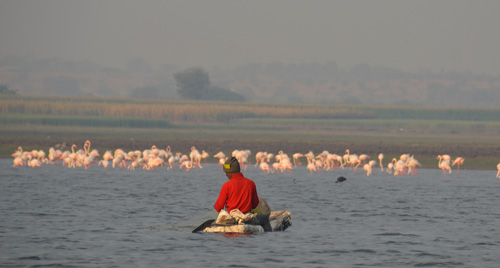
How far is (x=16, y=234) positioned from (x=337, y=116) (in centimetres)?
11183

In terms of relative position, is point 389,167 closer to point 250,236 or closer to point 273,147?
point 273,147

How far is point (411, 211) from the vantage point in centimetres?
3203

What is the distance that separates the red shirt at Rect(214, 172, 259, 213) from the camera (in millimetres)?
23516

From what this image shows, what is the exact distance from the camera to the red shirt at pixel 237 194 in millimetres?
23516

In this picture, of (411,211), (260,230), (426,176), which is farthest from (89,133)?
(260,230)

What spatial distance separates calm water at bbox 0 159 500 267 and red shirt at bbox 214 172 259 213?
836mm

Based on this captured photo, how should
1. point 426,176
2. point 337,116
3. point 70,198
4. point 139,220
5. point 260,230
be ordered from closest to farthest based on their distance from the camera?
point 260,230
point 139,220
point 70,198
point 426,176
point 337,116

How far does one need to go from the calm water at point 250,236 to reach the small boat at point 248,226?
21cm

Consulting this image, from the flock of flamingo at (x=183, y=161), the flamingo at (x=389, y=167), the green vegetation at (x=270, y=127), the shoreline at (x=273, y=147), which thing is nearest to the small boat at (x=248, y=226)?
the flock of flamingo at (x=183, y=161)

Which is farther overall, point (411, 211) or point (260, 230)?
point (411, 211)

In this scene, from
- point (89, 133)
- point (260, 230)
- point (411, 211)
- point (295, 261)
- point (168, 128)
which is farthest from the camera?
point (168, 128)

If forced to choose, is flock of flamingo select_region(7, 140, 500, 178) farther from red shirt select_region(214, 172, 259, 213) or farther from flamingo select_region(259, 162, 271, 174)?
red shirt select_region(214, 172, 259, 213)

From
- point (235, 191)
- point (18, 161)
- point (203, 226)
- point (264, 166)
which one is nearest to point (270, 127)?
point (264, 166)

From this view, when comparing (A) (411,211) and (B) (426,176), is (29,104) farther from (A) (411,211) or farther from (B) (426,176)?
(A) (411,211)
